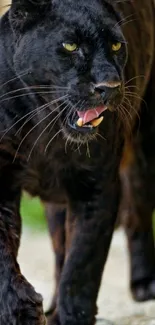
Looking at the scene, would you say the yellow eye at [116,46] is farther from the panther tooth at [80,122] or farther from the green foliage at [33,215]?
the green foliage at [33,215]

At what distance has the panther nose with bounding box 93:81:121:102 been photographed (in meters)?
3.48

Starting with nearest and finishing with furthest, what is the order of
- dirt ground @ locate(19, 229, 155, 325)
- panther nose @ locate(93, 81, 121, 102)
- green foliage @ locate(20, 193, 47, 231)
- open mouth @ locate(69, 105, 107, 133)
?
panther nose @ locate(93, 81, 121, 102)
open mouth @ locate(69, 105, 107, 133)
dirt ground @ locate(19, 229, 155, 325)
green foliage @ locate(20, 193, 47, 231)

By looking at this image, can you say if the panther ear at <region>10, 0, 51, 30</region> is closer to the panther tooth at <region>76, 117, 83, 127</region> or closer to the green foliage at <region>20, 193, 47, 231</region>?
the panther tooth at <region>76, 117, 83, 127</region>

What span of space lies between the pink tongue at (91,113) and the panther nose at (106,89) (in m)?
0.07

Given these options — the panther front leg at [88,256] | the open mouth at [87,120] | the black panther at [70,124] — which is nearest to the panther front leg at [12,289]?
the black panther at [70,124]

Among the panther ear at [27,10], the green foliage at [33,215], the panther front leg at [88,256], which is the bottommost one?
the green foliage at [33,215]

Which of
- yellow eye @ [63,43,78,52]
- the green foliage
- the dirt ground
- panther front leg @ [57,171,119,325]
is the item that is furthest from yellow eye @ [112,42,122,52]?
the green foliage

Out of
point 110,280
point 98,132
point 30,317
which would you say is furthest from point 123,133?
point 110,280

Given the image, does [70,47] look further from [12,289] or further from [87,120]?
[12,289]

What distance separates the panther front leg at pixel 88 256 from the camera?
13.2ft

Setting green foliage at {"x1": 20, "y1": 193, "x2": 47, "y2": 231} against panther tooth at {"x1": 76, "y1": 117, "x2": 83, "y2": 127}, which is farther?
green foliage at {"x1": 20, "y1": 193, "x2": 47, "y2": 231}

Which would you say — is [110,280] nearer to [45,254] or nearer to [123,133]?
[45,254]

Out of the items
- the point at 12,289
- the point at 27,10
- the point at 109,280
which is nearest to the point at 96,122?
Answer: the point at 27,10

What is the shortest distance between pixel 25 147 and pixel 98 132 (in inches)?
10.1
